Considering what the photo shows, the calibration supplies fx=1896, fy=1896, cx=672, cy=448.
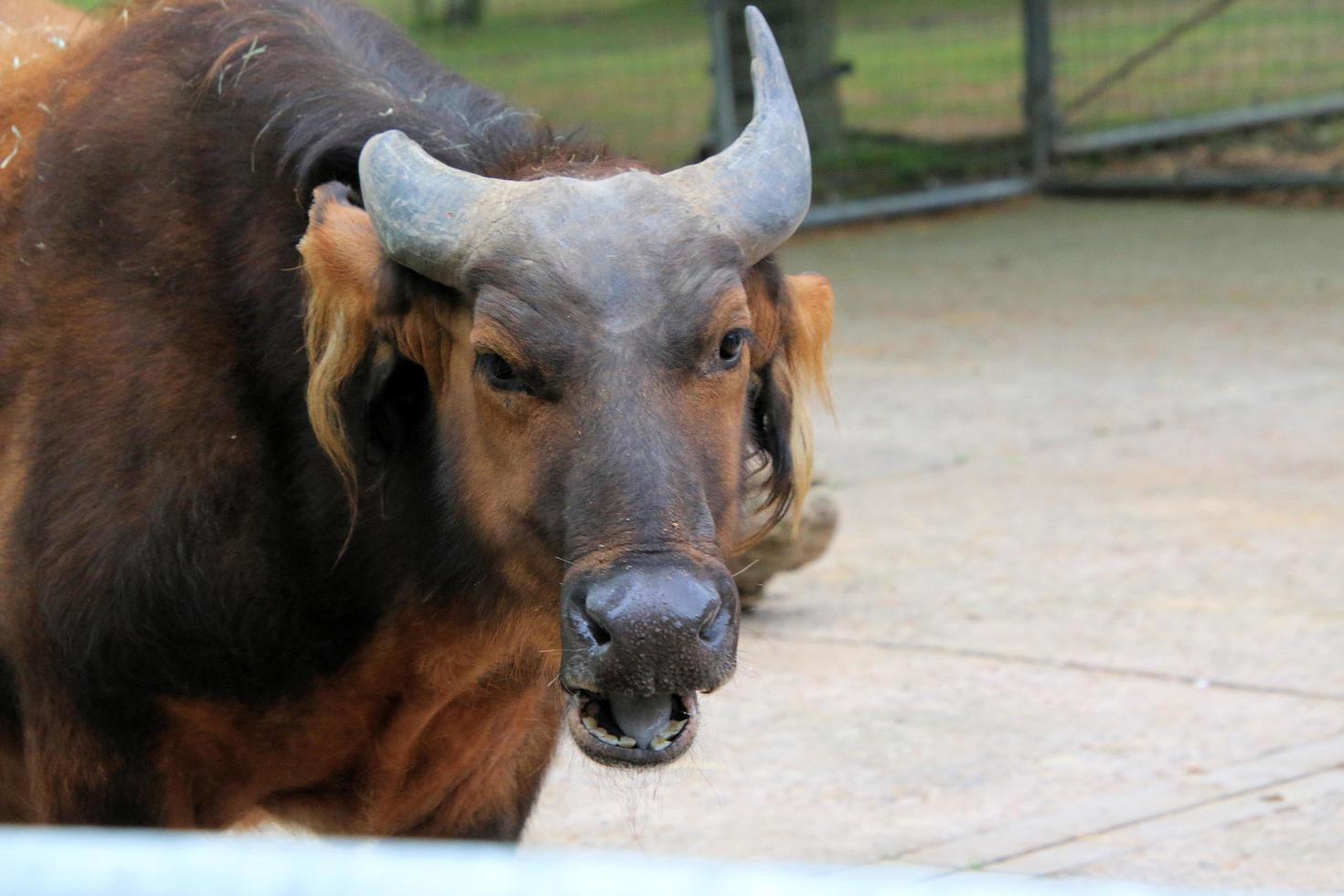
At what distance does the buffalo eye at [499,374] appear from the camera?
3.29 m

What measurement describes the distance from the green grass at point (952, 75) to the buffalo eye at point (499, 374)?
12.0 metres

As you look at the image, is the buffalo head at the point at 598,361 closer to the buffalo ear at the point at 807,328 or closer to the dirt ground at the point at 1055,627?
the buffalo ear at the point at 807,328

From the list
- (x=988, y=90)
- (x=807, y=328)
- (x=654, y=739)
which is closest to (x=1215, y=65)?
(x=988, y=90)

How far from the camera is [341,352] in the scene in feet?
11.4

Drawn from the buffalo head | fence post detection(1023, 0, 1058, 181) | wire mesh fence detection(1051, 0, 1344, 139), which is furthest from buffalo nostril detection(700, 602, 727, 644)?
wire mesh fence detection(1051, 0, 1344, 139)

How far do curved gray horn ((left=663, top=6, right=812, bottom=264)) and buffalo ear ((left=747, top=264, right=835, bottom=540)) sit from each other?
0.18 metres

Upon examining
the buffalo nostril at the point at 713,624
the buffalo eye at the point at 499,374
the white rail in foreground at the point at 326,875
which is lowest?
the buffalo nostril at the point at 713,624

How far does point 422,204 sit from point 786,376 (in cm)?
86

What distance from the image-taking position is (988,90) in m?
15.9

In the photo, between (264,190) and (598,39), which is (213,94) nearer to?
(264,190)

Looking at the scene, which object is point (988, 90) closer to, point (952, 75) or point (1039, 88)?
point (952, 75)

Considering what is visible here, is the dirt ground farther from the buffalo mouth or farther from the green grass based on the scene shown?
the green grass

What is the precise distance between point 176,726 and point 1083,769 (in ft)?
7.92

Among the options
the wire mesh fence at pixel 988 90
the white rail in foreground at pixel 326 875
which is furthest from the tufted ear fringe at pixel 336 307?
the wire mesh fence at pixel 988 90
